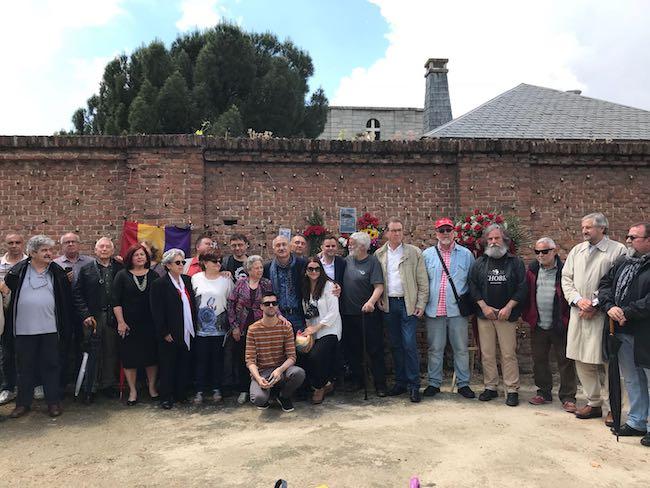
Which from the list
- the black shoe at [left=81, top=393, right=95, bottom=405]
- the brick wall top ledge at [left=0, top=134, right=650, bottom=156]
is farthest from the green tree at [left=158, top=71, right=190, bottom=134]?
the black shoe at [left=81, top=393, right=95, bottom=405]

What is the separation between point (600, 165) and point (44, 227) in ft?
26.4

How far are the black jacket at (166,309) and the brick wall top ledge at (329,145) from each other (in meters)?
2.32

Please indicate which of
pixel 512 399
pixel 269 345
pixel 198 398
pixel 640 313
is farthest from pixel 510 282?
pixel 198 398

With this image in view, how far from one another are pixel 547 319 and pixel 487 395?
107 cm

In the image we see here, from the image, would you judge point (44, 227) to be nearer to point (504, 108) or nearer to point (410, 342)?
point (410, 342)

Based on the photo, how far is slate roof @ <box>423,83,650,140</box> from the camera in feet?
39.3

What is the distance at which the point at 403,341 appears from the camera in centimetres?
572

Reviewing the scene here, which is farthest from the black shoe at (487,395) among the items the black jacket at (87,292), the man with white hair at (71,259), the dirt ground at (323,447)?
the man with white hair at (71,259)

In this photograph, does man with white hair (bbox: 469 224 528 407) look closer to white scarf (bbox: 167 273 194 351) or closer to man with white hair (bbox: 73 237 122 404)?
white scarf (bbox: 167 273 194 351)

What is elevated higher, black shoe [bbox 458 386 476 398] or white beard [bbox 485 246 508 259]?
white beard [bbox 485 246 508 259]

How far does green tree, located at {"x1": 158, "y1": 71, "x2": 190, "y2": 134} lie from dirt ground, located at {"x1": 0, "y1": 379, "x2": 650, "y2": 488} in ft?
45.4

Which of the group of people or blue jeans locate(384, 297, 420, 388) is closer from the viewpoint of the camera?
the group of people

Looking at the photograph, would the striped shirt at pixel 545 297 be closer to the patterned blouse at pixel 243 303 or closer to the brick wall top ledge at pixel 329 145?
the brick wall top ledge at pixel 329 145

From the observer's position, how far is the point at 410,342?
18.6 feet
